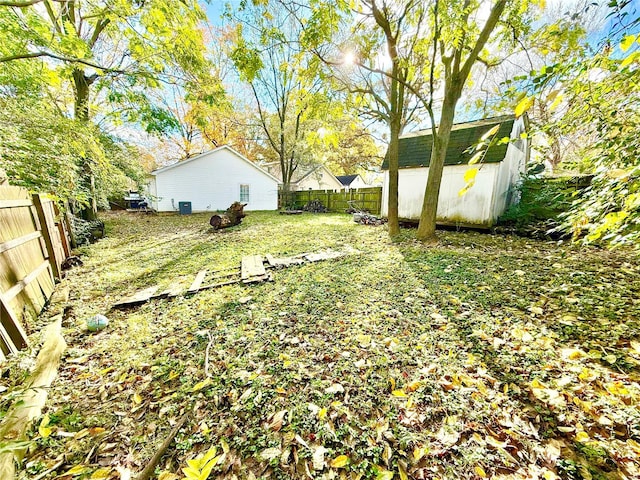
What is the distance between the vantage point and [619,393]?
170 centimetres

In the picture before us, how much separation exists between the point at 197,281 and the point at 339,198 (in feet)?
40.8

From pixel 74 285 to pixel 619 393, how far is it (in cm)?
677

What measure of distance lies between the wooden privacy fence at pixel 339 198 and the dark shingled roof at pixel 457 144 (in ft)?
11.6

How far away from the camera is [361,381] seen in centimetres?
203

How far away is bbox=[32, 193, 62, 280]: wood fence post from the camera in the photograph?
148 inches

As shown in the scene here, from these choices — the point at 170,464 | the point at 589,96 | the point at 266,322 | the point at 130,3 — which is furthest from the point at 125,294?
the point at 589,96

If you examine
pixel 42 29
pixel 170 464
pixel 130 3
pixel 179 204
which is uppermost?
pixel 130 3

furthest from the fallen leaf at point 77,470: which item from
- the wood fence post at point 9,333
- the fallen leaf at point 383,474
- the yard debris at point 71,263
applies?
the yard debris at point 71,263

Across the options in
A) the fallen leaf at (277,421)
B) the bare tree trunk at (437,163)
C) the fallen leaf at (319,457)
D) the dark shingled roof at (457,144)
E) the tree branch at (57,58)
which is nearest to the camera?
the fallen leaf at (319,457)

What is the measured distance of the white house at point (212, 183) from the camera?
595 inches

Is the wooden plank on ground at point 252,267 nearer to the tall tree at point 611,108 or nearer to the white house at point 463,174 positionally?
the tall tree at point 611,108

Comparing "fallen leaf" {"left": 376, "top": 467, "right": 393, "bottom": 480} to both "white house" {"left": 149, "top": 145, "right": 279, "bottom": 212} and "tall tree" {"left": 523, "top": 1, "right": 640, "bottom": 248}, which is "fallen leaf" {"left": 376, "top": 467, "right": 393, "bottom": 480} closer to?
"tall tree" {"left": 523, "top": 1, "right": 640, "bottom": 248}

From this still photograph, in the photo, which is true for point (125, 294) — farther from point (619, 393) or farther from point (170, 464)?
point (619, 393)

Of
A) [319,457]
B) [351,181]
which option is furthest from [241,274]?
[351,181]
